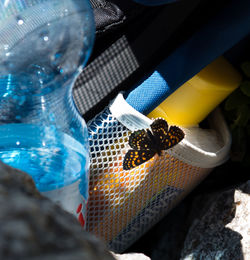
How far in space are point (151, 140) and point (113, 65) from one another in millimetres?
341

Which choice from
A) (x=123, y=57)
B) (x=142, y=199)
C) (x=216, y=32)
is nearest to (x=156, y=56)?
(x=123, y=57)

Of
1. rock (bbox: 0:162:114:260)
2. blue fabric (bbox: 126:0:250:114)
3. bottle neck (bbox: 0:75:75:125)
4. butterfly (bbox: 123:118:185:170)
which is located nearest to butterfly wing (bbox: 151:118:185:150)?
butterfly (bbox: 123:118:185:170)

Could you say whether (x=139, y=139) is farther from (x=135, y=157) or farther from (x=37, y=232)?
(x=37, y=232)

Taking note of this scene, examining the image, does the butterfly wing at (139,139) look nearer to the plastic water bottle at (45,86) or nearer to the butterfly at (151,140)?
the butterfly at (151,140)

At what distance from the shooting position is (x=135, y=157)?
1.49 m

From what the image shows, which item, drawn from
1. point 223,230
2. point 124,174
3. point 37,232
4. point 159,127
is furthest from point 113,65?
point 37,232

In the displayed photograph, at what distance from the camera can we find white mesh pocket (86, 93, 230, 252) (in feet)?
4.99

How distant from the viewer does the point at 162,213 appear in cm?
180

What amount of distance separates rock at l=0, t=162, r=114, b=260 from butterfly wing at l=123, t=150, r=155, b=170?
90cm

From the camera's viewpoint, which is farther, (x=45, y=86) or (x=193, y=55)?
(x=193, y=55)

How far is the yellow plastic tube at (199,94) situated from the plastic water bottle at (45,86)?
1.45 feet

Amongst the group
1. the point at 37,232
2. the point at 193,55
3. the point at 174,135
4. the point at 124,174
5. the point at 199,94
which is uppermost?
the point at 37,232

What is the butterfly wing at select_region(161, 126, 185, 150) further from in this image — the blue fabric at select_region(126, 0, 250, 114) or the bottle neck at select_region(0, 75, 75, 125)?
the bottle neck at select_region(0, 75, 75, 125)

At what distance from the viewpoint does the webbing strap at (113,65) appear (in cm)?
152
